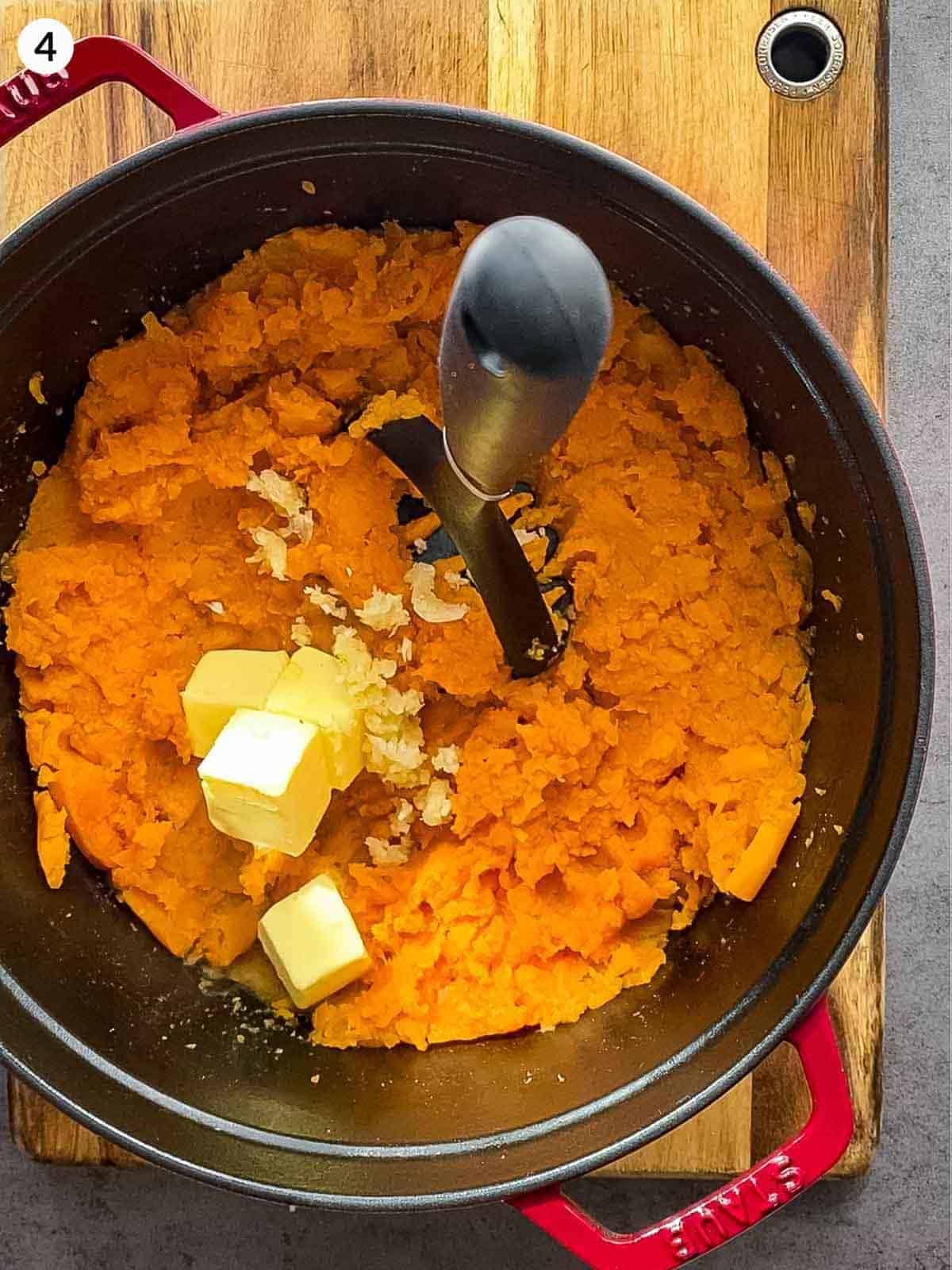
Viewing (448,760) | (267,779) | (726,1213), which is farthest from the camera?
(448,760)

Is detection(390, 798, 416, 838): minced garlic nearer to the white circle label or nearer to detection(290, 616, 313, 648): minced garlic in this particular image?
detection(290, 616, 313, 648): minced garlic

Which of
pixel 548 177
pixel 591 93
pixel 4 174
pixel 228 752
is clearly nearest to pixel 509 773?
pixel 228 752

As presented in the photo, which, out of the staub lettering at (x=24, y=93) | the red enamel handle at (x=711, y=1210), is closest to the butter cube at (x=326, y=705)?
the red enamel handle at (x=711, y=1210)

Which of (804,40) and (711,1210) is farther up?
(804,40)

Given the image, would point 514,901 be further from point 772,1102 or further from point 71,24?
point 71,24

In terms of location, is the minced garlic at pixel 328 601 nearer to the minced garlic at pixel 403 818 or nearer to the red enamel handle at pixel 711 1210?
the minced garlic at pixel 403 818

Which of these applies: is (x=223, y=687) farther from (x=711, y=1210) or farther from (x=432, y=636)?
(x=711, y=1210)

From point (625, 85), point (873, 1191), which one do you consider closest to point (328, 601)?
point (625, 85)
